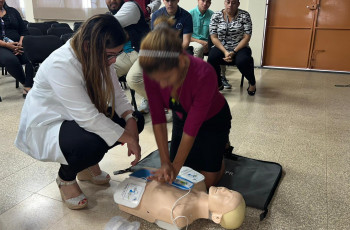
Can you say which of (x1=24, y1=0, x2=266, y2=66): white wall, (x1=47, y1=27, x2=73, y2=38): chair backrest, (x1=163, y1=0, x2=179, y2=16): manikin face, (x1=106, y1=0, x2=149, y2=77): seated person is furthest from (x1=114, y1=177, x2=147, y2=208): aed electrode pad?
(x1=24, y1=0, x2=266, y2=66): white wall

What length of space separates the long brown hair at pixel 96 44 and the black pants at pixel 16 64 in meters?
2.15

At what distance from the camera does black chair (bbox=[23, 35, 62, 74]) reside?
2842mm

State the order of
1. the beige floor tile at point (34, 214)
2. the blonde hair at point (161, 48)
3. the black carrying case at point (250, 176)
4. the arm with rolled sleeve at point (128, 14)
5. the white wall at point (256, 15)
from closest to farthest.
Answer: the blonde hair at point (161, 48) → the beige floor tile at point (34, 214) → the black carrying case at point (250, 176) → the arm with rolled sleeve at point (128, 14) → the white wall at point (256, 15)

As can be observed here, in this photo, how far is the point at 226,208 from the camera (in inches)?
42.4

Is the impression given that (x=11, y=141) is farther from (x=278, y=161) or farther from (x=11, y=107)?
(x=278, y=161)

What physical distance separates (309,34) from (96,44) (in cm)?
418

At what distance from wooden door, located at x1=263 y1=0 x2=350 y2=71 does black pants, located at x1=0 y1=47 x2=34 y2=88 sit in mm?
3476

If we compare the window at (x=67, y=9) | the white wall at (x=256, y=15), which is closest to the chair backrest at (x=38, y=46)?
the white wall at (x=256, y=15)

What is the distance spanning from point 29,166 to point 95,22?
997 mm

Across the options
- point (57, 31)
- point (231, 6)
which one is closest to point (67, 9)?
point (57, 31)

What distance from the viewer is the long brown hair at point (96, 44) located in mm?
1065

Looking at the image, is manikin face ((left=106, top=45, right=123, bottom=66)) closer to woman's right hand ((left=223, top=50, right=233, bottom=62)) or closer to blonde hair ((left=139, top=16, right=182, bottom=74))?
blonde hair ((left=139, top=16, right=182, bottom=74))

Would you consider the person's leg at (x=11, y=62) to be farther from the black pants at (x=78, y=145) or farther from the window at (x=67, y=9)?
the window at (x=67, y=9)

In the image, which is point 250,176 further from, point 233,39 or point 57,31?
point 57,31
